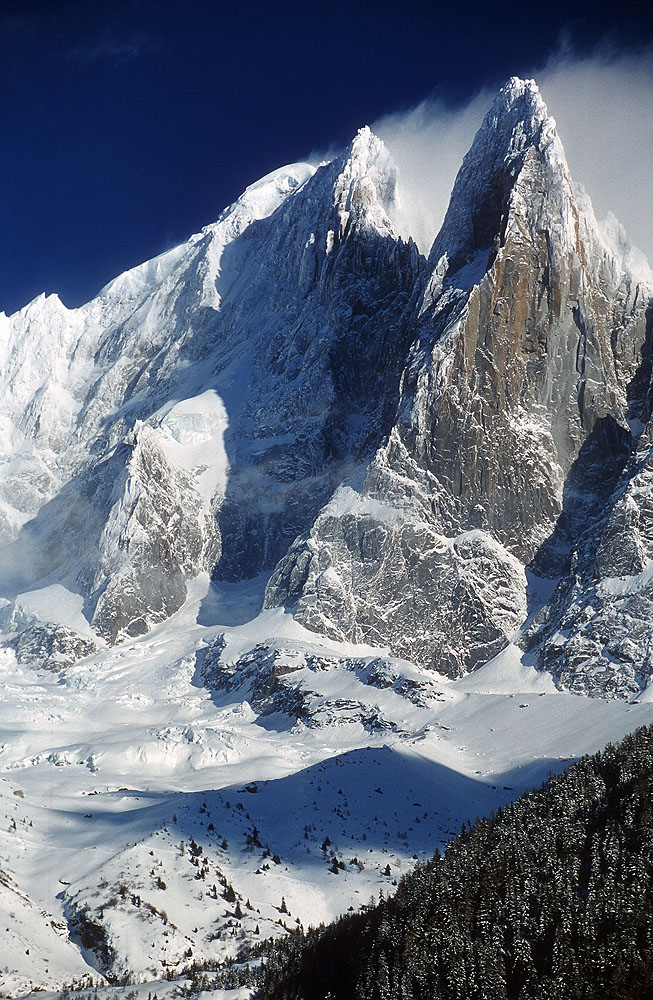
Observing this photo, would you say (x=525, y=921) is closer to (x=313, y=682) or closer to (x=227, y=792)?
(x=227, y=792)

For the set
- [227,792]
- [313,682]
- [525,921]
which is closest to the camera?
[525,921]

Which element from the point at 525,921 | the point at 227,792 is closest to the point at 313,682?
the point at 227,792

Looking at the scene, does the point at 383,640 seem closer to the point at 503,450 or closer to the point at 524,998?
the point at 503,450

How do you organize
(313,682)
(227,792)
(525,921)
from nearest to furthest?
(525,921), (227,792), (313,682)

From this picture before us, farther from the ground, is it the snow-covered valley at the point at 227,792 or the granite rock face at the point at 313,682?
the granite rock face at the point at 313,682

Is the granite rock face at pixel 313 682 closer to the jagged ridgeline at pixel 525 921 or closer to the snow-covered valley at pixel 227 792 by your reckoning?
the snow-covered valley at pixel 227 792

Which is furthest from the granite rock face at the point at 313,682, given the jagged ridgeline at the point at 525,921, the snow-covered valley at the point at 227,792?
the jagged ridgeline at the point at 525,921

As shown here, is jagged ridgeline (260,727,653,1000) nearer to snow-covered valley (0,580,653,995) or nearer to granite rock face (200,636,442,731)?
snow-covered valley (0,580,653,995)

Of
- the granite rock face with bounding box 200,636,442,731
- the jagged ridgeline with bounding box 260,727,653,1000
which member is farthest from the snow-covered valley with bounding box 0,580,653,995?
the jagged ridgeline with bounding box 260,727,653,1000
